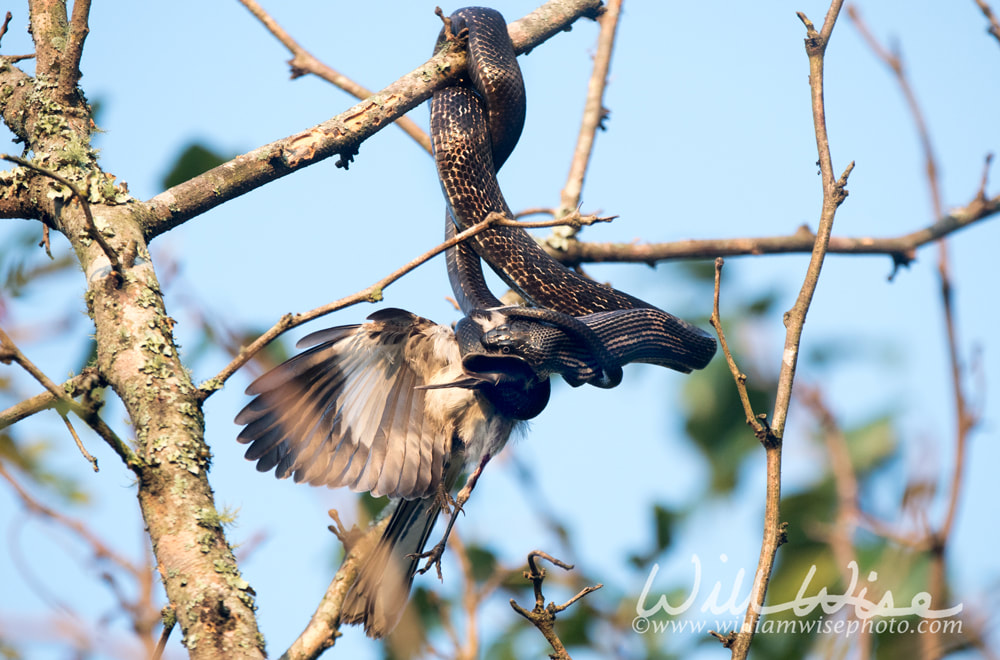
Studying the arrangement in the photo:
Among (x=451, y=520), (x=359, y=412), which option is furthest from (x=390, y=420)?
(x=451, y=520)

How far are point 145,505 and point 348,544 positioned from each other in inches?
57.6

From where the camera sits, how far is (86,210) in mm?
2666

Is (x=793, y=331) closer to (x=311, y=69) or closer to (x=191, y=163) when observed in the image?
(x=191, y=163)

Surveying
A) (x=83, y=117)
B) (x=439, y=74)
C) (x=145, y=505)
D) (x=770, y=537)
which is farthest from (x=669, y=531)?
(x=83, y=117)

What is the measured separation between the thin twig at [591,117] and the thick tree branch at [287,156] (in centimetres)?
147

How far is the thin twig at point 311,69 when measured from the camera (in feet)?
19.4

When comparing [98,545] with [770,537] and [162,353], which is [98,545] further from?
[770,537]

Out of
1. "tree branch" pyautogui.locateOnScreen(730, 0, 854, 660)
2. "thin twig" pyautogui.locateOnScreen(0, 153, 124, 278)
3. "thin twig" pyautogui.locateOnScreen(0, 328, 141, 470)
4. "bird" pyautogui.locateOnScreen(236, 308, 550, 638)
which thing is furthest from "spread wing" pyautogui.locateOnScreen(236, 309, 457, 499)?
"tree branch" pyautogui.locateOnScreen(730, 0, 854, 660)

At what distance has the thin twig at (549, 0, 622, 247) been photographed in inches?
224

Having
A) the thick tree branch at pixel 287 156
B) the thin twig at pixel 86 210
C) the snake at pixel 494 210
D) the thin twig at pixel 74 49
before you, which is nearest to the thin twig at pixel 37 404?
the thin twig at pixel 86 210

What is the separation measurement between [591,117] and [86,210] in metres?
4.05

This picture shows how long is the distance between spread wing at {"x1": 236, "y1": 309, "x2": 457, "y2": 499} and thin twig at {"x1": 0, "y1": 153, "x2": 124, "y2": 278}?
872mm

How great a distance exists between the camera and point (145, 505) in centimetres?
280

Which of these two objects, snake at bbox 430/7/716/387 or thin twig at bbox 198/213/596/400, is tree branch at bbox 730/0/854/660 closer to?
thin twig at bbox 198/213/596/400
